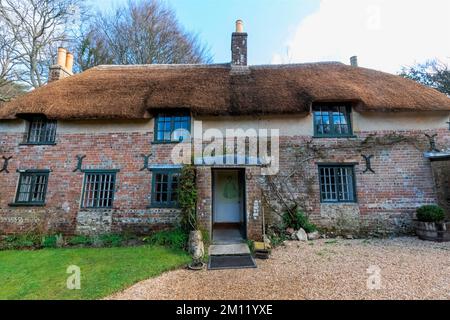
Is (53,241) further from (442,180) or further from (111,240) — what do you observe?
(442,180)

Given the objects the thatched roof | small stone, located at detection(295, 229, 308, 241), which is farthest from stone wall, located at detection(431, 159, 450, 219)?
small stone, located at detection(295, 229, 308, 241)

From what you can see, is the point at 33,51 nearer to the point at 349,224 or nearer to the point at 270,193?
the point at 270,193

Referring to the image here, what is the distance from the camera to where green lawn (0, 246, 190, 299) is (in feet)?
12.6

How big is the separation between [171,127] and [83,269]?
5.13 meters

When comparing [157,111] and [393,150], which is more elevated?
[157,111]

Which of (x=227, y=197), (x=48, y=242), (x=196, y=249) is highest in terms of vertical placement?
(x=227, y=197)

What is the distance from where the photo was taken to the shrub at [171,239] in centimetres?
618

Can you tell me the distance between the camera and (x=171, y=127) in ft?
26.3

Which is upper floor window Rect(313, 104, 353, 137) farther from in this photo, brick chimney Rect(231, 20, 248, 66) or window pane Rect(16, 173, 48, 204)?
window pane Rect(16, 173, 48, 204)

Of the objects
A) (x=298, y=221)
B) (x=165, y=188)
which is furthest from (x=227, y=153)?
(x=298, y=221)
